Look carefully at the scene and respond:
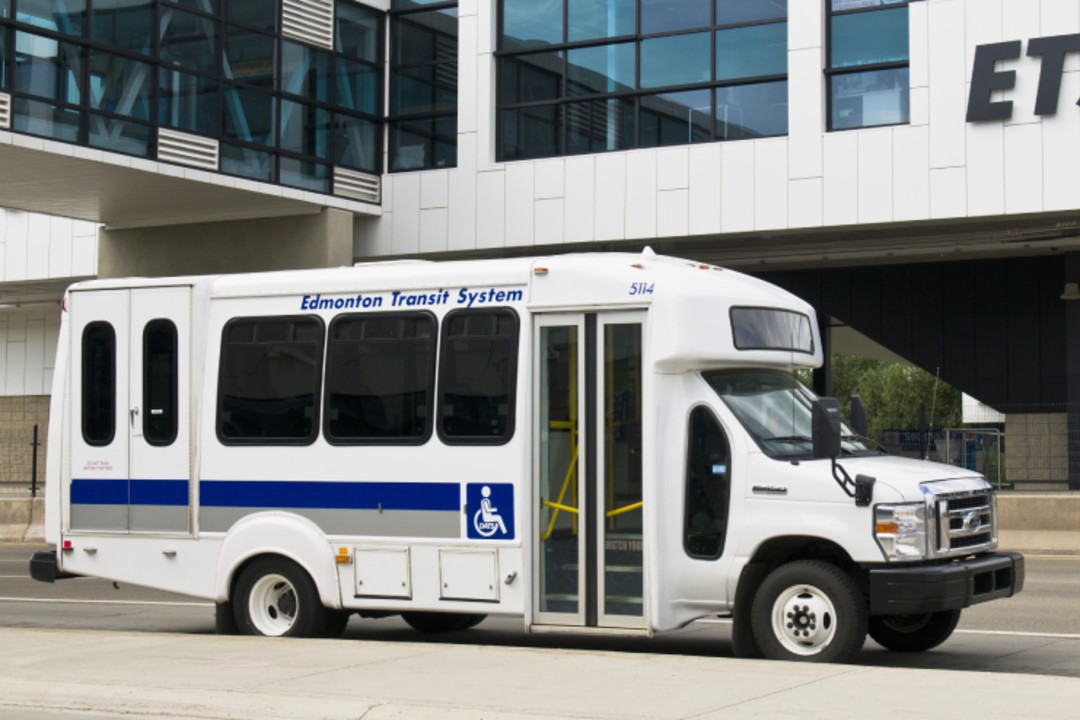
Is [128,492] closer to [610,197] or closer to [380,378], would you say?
[380,378]

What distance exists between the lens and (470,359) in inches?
458

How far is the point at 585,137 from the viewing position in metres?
26.8

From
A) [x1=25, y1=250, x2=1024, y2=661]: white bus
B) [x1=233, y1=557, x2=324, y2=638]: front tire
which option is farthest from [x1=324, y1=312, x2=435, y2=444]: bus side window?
[x1=233, y1=557, x2=324, y2=638]: front tire

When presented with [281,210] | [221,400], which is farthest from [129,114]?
[221,400]

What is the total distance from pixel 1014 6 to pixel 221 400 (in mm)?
15280

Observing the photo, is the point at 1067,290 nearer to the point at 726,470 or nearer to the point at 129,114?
the point at 129,114

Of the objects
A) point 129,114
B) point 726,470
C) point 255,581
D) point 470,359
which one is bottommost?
point 255,581

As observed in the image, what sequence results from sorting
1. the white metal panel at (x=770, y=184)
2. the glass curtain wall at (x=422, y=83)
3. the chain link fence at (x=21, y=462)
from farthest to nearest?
the chain link fence at (x=21, y=462) < the glass curtain wall at (x=422, y=83) < the white metal panel at (x=770, y=184)

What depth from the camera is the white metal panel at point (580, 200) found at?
26.3 metres

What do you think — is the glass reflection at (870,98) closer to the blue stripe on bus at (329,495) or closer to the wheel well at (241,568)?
the blue stripe on bus at (329,495)

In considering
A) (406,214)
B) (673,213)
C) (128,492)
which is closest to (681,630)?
(128,492)

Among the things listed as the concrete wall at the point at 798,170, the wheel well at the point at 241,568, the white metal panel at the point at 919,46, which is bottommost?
the wheel well at the point at 241,568

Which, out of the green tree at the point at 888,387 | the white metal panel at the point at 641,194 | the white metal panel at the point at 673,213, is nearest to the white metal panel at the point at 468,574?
the white metal panel at the point at 673,213

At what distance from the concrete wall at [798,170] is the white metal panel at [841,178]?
2 cm
